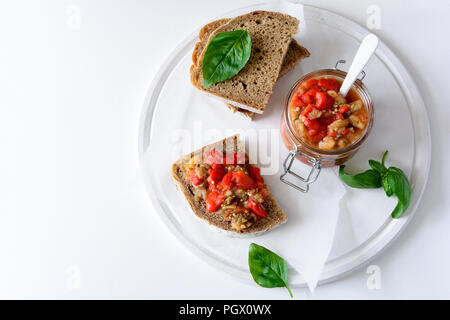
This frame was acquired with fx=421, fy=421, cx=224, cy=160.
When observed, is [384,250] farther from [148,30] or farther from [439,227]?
[148,30]

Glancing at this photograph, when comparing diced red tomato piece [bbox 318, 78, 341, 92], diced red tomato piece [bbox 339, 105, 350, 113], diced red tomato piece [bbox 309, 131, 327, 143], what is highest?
diced red tomato piece [bbox 318, 78, 341, 92]

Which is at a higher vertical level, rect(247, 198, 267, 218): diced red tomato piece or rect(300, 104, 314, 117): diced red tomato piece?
rect(300, 104, 314, 117): diced red tomato piece

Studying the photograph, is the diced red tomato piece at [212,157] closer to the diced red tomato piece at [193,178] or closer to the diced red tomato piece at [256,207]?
the diced red tomato piece at [193,178]

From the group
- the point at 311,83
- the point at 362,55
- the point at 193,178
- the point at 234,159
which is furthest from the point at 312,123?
the point at 193,178

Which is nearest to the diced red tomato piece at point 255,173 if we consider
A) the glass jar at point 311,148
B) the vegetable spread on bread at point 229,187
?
the vegetable spread on bread at point 229,187

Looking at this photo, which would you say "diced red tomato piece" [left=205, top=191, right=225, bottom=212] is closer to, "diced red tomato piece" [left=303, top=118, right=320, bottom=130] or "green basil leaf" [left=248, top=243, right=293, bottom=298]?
"green basil leaf" [left=248, top=243, right=293, bottom=298]

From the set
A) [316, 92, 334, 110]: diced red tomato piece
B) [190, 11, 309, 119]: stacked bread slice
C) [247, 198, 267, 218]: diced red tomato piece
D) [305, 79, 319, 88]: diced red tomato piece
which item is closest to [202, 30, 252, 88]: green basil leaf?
[190, 11, 309, 119]: stacked bread slice

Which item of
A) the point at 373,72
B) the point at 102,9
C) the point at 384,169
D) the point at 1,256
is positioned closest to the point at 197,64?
the point at 102,9
